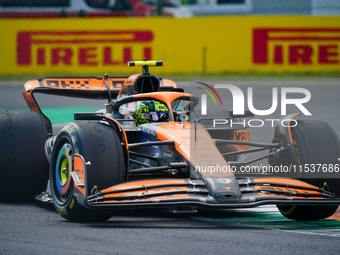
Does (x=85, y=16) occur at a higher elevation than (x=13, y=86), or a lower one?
higher

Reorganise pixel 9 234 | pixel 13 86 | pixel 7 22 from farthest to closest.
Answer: pixel 7 22, pixel 13 86, pixel 9 234

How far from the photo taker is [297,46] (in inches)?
837

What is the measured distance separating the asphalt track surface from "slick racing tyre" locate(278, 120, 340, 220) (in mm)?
92

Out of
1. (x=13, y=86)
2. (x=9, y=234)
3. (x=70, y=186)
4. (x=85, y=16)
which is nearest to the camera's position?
(x=9, y=234)

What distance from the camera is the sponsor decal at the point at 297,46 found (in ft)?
69.7

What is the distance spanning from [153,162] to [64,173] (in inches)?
34.7

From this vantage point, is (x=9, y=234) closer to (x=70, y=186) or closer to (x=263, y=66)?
(x=70, y=186)

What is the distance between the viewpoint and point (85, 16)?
23.3 m

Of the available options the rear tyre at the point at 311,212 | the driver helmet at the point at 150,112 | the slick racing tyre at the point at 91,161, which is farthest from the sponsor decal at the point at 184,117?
the rear tyre at the point at 311,212

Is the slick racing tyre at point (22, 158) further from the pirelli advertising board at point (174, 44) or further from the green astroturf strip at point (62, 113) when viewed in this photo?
the pirelli advertising board at point (174, 44)

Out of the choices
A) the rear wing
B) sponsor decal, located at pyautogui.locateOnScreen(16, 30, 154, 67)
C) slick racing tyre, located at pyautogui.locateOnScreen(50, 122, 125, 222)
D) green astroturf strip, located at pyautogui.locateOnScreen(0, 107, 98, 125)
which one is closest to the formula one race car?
slick racing tyre, located at pyautogui.locateOnScreen(50, 122, 125, 222)

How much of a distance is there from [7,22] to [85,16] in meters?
2.83

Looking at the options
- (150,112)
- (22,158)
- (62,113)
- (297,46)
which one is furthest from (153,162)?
(297,46)

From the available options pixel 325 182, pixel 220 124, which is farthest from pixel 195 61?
pixel 325 182
